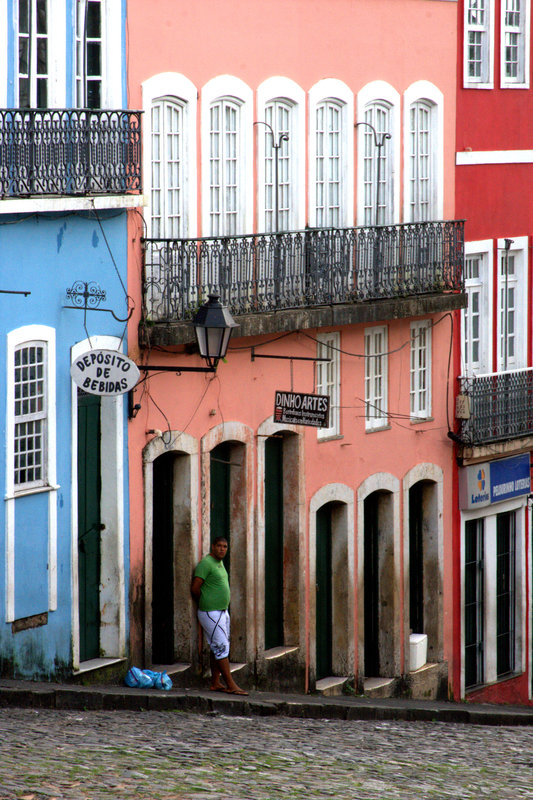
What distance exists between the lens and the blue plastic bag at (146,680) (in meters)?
19.3

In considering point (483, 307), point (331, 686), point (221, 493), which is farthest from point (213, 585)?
point (483, 307)

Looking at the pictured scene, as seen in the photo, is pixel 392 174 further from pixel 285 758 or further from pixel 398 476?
pixel 285 758

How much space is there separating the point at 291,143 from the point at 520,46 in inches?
218

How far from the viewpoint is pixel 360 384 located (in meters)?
24.2

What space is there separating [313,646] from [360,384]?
11.2 feet

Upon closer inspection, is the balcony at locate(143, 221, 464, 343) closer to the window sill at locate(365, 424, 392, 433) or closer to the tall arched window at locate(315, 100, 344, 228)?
the tall arched window at locate(315, 100, 344, 228)

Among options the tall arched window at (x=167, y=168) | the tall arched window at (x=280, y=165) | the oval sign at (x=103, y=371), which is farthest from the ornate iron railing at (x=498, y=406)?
the oval sign at (x=103, y=371)

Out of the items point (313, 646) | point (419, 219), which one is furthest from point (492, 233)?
point (313, 646)

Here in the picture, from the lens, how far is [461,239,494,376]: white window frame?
26.2 m

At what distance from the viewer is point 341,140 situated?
2375 centimetres

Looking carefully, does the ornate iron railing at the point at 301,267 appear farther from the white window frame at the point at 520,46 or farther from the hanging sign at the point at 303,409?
the white window frame at the point at 520,46

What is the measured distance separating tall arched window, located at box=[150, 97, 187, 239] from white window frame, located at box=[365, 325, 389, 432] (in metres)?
4.30

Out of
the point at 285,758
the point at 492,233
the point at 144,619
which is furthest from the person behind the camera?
the point at 492,233

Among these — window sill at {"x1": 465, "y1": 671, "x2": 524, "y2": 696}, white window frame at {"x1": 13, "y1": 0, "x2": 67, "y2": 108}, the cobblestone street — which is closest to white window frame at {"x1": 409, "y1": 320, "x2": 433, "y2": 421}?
window sill at {"x1": 465, "y1": 671, "x2": 524, "y2": 696}
